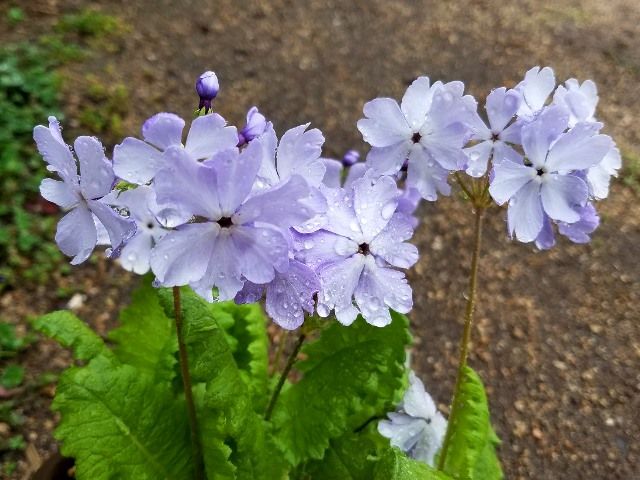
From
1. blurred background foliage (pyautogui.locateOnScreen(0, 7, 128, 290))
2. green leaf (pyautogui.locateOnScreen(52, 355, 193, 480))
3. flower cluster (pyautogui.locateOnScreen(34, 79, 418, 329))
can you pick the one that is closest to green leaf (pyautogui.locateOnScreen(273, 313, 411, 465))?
green leaf (pyautogui.locateOnScreen(52, 355, 193, 480))

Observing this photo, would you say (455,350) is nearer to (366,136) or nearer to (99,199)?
(366,136)

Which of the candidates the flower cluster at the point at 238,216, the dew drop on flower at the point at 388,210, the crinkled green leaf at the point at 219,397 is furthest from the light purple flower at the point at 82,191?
the dew drop on flower at the point at 388,210

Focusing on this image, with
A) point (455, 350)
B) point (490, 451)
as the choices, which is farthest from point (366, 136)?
point (455, 350)

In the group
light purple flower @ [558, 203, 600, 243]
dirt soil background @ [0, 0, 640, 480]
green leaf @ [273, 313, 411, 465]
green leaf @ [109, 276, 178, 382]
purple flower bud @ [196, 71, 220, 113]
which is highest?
purple flower bud @ [196, 71, 220, 113]

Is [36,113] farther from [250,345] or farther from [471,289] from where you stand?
[471,289]

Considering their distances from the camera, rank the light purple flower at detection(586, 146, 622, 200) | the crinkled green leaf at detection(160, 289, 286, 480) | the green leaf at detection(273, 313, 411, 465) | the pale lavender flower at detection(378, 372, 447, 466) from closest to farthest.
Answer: the light purple flower at detection(586, 146, 622, 200) < the crinkled green leaf at detection(160, 289, 286, 480) < the green leaf at detection(273, 313, 411, 465) < the pale lavender flower at detection(378, 372, 447, 466)

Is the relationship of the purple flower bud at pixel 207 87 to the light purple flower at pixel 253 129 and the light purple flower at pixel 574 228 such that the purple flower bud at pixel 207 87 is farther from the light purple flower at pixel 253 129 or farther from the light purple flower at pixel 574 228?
the light purple flower at pixel 574 228

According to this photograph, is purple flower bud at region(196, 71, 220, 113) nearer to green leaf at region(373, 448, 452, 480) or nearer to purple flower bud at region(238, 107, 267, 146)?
purple flower bud at region(238, 107, 267, 146)

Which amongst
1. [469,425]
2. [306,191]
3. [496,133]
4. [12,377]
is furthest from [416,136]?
[12,377]
